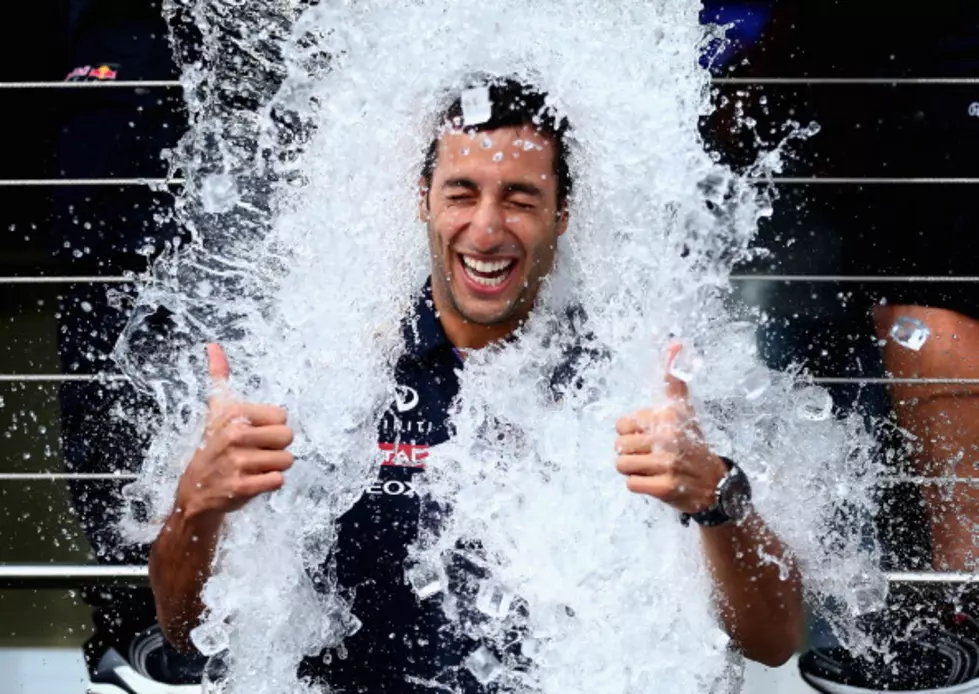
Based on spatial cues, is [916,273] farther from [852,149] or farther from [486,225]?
[486,225]

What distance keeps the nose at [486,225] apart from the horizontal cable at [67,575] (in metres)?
1.33

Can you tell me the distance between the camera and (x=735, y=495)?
217 centimetres

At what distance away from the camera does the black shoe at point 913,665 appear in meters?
3.16

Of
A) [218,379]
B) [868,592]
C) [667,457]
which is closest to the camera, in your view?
[667,457]

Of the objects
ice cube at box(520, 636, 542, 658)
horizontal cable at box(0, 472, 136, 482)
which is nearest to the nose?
ice cube at box(520, 636, 542, 658)

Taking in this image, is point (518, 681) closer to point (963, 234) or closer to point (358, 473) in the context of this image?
point (358, 473)

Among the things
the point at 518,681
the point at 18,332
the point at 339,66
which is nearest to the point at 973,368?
the point at 518,681

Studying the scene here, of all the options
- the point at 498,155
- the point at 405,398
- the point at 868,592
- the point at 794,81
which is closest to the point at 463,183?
the point at 498,155

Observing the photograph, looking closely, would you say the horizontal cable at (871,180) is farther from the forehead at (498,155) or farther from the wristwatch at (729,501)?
the wristwatch at (729,501)

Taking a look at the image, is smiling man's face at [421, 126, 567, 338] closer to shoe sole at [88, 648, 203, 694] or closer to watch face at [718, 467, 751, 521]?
watch face at [718, 467, 751, 521]

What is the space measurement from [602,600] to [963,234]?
1.52m

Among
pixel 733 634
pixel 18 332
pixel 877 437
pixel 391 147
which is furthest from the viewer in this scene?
pixel 18 332

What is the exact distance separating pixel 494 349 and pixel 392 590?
535mm

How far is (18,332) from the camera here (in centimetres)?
379
